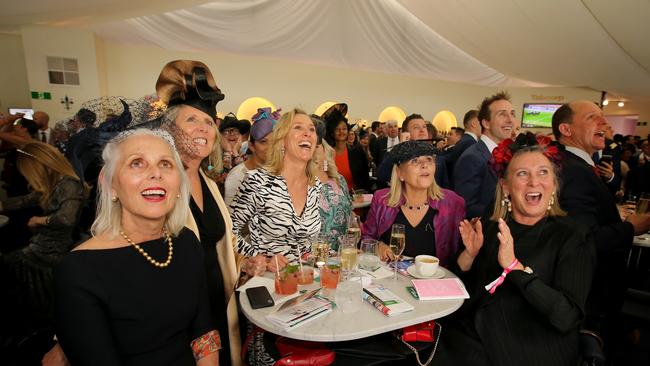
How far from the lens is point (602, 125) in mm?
2840

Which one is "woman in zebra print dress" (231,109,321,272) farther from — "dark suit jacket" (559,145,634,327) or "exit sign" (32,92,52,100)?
"exit sign" (32,92,52,100)

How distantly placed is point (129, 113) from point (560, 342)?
Result: 254cm

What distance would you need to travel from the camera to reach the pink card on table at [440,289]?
6.20 ft

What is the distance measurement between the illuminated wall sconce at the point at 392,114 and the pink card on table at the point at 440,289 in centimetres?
1126

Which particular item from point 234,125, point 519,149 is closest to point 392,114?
point 234,125

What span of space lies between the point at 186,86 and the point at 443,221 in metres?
2.08

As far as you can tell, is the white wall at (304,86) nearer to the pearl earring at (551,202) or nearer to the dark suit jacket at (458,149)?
the dark suit jacket at (458,149)

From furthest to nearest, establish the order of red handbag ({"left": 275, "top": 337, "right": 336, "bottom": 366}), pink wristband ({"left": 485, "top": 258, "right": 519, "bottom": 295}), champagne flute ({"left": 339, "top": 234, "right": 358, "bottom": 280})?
champagne flute ({"left": 339, "top": 234, "right": 358, "bottom": 280})
pink wristband ({"left": 485, "top": 258, "right": 519, "bottom": 295})
red handbag ({"left": 275, "top": 337, "right": 336, "bottom": 366})

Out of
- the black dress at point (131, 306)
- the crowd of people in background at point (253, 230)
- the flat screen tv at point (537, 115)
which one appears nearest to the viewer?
the black dress at point (131, 306)

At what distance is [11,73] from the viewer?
27.1 feet

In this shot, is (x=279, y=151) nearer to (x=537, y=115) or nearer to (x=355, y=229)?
(x=355, y=229)

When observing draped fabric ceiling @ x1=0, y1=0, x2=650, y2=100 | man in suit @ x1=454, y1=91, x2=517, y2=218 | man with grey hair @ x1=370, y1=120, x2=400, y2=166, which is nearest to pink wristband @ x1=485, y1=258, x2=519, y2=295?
man in suit @ x1=454, y1=91, x2=517, y2=218

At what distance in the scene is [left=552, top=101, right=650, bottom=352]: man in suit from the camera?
246 centimetres

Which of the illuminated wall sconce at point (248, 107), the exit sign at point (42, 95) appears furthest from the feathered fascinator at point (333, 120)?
the exit sign at point (42, 95)
